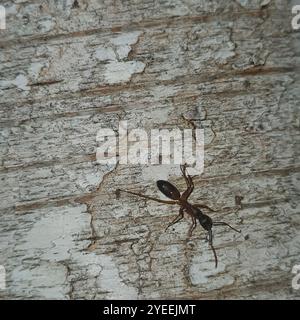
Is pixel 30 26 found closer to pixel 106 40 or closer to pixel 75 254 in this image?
pixel 106 40

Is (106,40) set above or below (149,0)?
below

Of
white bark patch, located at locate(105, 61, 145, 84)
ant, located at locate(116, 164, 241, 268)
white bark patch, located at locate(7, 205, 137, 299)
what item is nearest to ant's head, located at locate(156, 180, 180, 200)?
ant, located at locate(116, 164, 241, 268)

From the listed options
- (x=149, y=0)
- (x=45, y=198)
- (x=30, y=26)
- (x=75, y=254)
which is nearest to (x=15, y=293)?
(x=75, y=254)

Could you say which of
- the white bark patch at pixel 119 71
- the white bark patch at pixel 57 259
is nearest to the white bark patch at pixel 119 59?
the white bark patch at pixel 119 71

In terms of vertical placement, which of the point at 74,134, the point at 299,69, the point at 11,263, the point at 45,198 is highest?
the point at 299,69

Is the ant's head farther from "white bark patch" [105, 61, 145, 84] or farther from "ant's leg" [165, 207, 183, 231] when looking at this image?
"white bark patch" [105, 61, 145, 84]

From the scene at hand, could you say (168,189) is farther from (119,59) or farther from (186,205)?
(119,59)
